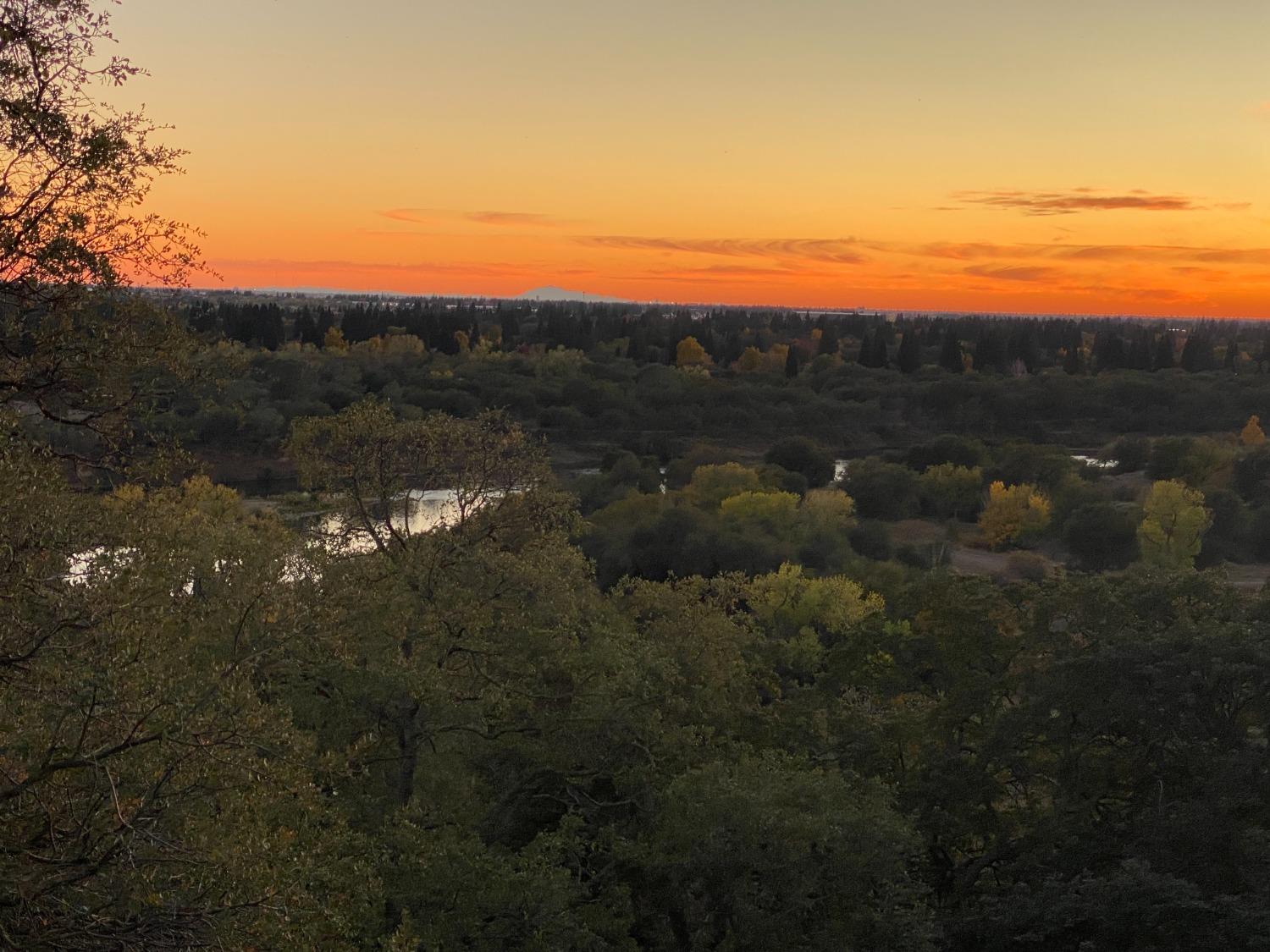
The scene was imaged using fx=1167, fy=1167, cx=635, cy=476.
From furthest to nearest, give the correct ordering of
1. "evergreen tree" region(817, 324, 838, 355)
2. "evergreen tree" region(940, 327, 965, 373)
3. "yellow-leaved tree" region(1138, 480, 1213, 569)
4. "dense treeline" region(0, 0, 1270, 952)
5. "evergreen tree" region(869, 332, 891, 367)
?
"evergreen tree" region(817, 324, 838, 355) < "evergreen tree" region(940, 327, 965, 373) < "evergreen tree" region(869, 332, 891, 367) < "yellow-leaved tree" region(1138, 480, 1213, 569) < "dense treeline" region(0, 0, 1270, 952)

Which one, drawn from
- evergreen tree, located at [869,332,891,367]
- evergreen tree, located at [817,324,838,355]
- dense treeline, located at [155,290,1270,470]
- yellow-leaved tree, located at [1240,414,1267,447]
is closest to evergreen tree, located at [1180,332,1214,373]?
dense treeline, located at [155,290,1270,470]

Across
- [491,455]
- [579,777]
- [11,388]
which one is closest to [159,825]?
[11,388]

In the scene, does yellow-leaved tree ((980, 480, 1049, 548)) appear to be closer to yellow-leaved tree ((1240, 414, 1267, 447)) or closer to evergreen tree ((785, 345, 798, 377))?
yellow-leaved tree ((1240, 414, 1267, 447))

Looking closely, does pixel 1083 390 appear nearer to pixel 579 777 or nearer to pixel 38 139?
pixel 579 777

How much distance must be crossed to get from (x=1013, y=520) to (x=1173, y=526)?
1040 centimetres

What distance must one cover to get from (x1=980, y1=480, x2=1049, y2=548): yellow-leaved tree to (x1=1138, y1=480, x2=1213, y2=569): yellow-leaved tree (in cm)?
755

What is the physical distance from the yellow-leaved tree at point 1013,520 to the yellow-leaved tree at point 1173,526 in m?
7.55

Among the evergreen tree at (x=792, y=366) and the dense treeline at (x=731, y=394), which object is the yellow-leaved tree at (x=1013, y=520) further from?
the evergreen tree at (x=792, y=366)

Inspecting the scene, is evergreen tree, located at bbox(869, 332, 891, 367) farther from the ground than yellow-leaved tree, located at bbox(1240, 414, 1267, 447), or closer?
farther from the ground

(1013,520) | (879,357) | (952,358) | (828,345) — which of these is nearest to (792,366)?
(879,357)

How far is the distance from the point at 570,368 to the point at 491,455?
118025 millimetres

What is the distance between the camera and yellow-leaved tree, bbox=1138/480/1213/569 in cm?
6269

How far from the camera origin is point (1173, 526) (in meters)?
63.8

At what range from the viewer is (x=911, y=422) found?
128 meters
